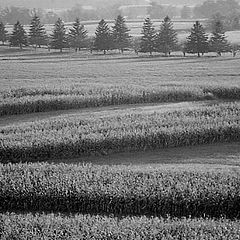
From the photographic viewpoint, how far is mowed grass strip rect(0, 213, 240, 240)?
10508 mm

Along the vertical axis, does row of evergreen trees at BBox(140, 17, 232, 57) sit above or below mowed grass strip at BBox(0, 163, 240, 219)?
above

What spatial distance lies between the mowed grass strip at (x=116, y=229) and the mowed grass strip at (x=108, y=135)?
22.6 feet

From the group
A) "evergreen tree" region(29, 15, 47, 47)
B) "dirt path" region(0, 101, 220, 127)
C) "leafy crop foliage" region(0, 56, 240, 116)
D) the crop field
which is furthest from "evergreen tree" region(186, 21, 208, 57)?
"dirt path" region(0, 101, 220, 127)

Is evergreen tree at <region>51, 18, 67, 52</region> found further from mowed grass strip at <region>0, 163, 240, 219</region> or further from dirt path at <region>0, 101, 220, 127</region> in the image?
mowed grass strip at <region>0, 163, 240, 219</region>

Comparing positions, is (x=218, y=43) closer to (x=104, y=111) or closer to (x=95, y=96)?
(x=95, y=96)

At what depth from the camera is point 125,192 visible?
13125mm

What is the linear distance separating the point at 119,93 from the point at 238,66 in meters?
20.3

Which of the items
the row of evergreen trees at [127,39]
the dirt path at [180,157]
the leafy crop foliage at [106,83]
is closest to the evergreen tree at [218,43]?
the row of evergreen trees at [127,39]

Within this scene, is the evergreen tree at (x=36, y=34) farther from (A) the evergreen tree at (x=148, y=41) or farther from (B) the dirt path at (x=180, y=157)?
(B) the dirt path at (x=180, y=157)

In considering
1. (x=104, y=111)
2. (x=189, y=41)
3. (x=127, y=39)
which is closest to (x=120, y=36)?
(x=127, y=39)

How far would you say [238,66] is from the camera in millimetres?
44344

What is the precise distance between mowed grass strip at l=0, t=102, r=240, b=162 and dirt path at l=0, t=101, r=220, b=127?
2170 millimetres

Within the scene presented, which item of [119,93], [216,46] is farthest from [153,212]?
[216,46]

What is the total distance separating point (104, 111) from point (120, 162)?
26.4 feet
